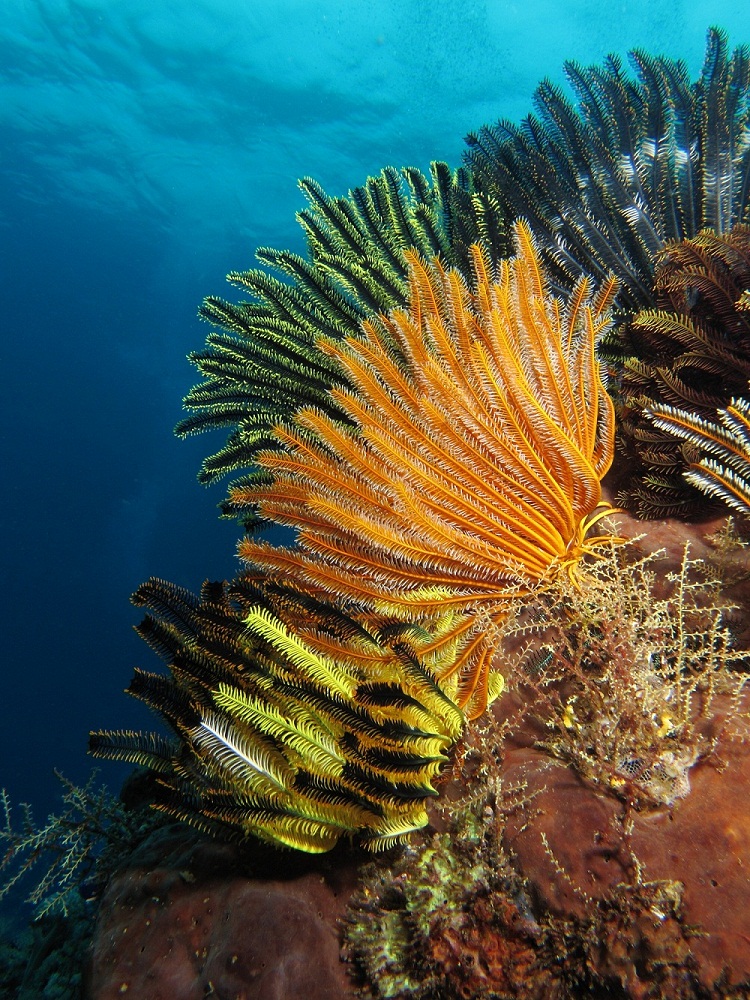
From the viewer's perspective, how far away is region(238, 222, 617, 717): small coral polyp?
2.27m

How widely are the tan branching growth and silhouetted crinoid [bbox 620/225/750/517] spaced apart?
57cm

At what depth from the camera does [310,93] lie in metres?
38.4

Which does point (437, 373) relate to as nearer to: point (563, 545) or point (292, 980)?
point (563, 545)

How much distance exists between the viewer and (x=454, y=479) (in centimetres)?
241

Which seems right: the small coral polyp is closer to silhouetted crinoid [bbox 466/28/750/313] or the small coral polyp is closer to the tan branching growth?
the tan branching growth

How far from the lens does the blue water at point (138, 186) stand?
35.4 metres

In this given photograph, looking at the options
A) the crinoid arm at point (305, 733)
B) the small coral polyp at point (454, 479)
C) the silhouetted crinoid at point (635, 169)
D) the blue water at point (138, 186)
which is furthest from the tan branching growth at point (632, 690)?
the blue water at point (138, 186)

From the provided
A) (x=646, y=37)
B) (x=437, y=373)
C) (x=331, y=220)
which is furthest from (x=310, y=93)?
(x=437, y=373)

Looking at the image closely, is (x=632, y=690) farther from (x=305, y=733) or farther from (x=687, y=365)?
(x=687, y=365)

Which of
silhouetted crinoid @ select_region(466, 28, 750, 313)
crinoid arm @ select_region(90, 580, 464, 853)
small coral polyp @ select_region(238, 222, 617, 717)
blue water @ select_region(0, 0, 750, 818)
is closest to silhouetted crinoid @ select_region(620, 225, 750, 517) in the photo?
small coral polyp @ select_region(238, 222, 617, 717)

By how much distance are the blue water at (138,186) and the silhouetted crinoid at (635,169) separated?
41.6 m

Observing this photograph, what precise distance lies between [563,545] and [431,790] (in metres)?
1.15

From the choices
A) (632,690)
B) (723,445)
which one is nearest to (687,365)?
(723,445)

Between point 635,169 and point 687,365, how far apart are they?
1.77 meters
